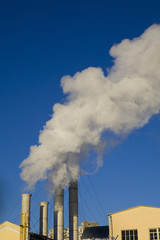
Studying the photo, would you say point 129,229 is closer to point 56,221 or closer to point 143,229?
point 143,229

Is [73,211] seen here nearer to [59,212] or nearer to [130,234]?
[59,212]

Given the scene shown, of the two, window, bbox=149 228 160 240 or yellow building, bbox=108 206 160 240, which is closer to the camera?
window, bbox=149 228 160 240

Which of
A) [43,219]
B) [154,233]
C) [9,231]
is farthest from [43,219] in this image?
[154,233]

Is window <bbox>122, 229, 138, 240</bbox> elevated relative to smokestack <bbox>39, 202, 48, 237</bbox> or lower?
lower

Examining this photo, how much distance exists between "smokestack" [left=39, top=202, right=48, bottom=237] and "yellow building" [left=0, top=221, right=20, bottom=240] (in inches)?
1022

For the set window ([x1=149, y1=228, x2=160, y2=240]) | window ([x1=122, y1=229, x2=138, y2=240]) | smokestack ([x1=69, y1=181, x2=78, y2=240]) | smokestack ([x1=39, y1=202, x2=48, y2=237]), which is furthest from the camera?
smokestack ([x1=39, y1=202, x2=48, y2=237])

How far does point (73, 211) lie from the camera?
182ft

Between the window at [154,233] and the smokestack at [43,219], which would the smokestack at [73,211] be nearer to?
the smokestack at [43,219]

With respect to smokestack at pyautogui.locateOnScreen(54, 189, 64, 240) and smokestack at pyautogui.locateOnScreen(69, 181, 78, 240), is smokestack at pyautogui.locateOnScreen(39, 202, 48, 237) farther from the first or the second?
smokestack at pyautogui.locateOnScreen(69, 181, 78, 240)

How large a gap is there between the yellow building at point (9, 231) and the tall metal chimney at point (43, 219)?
85.1 feet

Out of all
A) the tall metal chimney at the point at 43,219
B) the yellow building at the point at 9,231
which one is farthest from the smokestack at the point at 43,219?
the yellow building at the point at 9,231

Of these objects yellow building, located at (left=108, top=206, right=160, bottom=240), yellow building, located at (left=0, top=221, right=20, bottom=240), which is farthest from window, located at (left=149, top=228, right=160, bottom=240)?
yellow building, located at (left=0, top=221, right=20, bottom=240)

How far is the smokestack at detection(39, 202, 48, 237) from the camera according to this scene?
2362 inches

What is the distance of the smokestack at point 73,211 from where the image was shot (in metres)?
54.6
